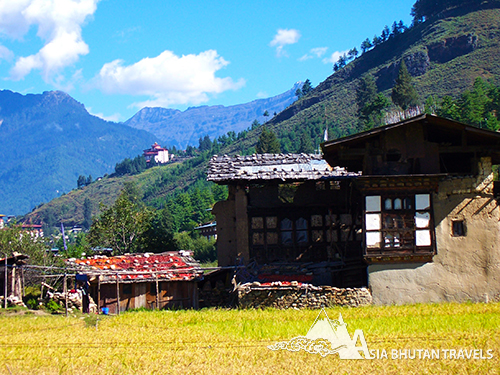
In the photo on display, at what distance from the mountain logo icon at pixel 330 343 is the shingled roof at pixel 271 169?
1269 centimetres

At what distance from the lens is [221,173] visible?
1344 inches

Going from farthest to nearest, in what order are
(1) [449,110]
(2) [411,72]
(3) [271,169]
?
1. (2) [411,72]
2. (1) [449,110]
3. (3) [271,169]

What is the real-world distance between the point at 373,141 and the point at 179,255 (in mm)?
17417

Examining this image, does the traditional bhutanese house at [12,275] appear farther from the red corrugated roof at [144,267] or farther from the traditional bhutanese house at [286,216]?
the traditional bhutanese house at [286,216]

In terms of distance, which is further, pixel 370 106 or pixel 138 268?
pixel 370 106

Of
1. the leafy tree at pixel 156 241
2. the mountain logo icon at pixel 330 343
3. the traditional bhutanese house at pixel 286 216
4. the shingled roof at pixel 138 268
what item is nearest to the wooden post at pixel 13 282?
the shingled roof at pixel 138 268

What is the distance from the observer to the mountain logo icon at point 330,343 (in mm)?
19203

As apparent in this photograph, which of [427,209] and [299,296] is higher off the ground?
[427,209]

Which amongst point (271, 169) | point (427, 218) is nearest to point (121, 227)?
point (271, 169)

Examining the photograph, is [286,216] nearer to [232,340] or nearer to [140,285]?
[140,285]

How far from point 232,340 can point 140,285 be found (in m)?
14.2

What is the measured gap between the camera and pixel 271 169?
35.0 meters

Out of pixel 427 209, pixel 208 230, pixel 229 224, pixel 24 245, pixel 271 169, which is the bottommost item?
pixel 24 245

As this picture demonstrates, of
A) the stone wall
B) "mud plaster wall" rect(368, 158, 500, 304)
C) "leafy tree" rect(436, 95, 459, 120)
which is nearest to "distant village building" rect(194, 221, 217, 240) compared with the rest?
"leafy tree" rect(436, 95, 459, 120)
